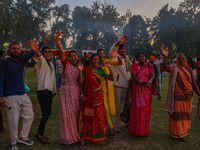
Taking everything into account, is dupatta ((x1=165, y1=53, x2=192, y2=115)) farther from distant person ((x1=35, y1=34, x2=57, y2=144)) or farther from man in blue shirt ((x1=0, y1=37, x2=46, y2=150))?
man in blue shirt ((x1=0, y1=37, x2=46, y2=150))

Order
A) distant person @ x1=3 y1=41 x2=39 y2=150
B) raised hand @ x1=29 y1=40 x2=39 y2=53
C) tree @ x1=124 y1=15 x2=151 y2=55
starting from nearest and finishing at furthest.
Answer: distant person @ x1=3 y1=41 x2=39 y2=150 → raised hand @ x1=29 y1=40 x2=39 y2=53 → tree @ x1=124 y1=15 x2=151 y2=55

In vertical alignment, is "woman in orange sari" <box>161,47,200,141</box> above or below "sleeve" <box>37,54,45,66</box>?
below

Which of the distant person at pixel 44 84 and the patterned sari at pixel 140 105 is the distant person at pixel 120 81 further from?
the distant person at pixel 44 84

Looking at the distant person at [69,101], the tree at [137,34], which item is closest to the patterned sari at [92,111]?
the distant person at [69,101]

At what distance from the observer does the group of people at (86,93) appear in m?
3.15

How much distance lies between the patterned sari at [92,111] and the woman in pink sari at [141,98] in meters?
0.84

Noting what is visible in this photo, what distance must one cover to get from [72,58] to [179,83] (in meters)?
2.33

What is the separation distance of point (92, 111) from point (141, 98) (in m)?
1.15

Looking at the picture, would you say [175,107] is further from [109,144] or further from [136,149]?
[109,144]

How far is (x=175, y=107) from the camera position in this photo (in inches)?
150

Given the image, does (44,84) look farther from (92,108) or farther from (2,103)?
(92,108)

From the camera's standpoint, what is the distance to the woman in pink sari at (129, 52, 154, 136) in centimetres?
383

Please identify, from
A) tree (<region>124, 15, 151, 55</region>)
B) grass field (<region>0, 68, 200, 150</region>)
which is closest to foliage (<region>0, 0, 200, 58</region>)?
tree (<region>124, 15, 151, 55</region>)

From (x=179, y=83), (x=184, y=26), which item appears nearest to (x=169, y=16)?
(x=184, y=26)
